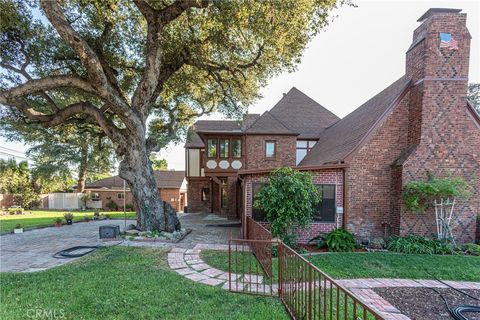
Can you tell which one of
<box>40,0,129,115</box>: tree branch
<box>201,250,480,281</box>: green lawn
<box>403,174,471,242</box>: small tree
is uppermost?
<box>40,0,129,115</box>: tree branch

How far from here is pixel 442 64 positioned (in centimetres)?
750

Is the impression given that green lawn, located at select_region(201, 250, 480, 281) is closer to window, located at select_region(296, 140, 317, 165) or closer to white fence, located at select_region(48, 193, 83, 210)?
window, located at select_region(296, 140, 317, 165)

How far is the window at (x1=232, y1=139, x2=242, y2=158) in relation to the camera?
47.0 feet

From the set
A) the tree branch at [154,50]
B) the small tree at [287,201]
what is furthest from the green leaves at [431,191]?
the tree branch at [154,50]

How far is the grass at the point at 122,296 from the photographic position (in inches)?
139

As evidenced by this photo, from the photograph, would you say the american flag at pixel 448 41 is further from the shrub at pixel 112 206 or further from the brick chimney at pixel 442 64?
the shrub at pixel 112 206

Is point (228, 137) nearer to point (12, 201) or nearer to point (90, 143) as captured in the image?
point (90, 143)

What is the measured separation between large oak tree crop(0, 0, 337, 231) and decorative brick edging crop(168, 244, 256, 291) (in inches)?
119

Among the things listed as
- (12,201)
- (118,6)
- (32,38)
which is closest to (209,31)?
(118,6)

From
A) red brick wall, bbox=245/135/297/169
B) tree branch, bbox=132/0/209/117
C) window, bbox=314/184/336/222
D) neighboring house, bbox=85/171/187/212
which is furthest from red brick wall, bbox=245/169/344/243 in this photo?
neighboring house, bbox=85/171/187/212

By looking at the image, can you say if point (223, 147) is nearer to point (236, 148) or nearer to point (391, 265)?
point (236, 148)

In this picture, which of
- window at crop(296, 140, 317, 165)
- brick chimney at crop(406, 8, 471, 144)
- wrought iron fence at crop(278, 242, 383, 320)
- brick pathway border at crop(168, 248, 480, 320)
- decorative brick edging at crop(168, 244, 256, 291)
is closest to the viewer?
wrought iron fence at crop(278, 242, 383, 320)

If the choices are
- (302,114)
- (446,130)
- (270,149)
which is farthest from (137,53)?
(446,130)

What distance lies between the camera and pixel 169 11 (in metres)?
7.70
